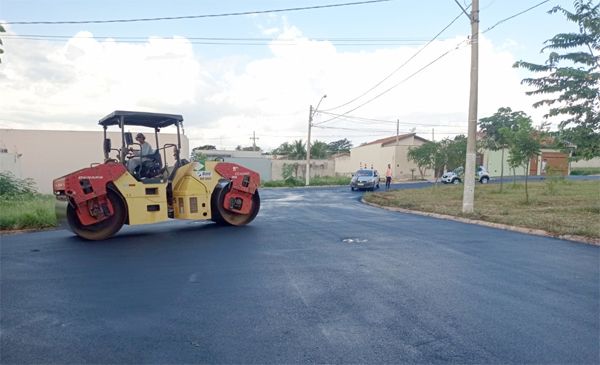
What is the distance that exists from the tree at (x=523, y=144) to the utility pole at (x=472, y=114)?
16.2 ft

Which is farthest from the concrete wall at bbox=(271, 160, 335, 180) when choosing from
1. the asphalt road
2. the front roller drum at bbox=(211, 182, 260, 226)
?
the asphalt road

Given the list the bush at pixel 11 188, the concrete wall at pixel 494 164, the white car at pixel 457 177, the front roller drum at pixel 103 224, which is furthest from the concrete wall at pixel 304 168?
the front roller drum at pixel 103 224

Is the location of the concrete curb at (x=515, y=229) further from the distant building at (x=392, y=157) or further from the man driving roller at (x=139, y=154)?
the distant building at (x=392, y=157)

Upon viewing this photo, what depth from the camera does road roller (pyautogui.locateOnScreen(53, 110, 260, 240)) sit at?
9.31 m

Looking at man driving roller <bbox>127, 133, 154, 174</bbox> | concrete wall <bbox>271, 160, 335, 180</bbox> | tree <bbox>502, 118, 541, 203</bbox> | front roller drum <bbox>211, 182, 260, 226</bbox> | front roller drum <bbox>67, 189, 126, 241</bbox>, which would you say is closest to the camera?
front roller drum <bbox>67, 189, 126, 241</bbox>

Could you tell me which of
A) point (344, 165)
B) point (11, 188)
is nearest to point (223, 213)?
point (11, 188)

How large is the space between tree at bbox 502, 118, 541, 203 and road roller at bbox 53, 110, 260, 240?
12.3 m

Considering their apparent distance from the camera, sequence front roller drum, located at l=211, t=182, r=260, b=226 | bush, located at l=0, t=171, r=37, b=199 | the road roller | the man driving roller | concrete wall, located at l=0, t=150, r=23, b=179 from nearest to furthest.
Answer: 1. the road roller
2. the man driving roller
3. front roller drum, located at l=211, t=182, r=260, b=226
4. bush, located at l=0, t=171, r=37, b=199
5. concrete wall, located at l=0, t=150, r=23, b=179

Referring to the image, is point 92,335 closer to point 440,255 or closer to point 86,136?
point 440,255

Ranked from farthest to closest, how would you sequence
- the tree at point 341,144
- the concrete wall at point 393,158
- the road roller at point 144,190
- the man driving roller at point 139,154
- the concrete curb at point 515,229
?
the tree at point 341,144 → the concrete wall at point 393,158 → the man driving roller at point 139,154 → the concrete curb at point 515,229 → the road roller at point 144,190

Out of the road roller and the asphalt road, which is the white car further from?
the asphalt road

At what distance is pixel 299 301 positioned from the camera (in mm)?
5348

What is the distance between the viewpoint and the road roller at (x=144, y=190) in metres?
9.31

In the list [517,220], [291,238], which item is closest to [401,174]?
[517,220]
